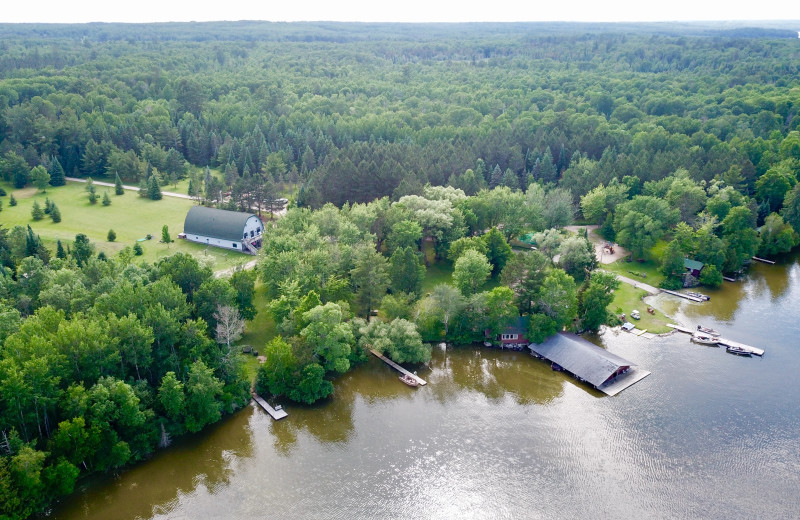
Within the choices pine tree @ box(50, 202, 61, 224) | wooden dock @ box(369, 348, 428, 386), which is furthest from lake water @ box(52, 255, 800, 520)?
pine tree @ box(50, 202, 61, 224)

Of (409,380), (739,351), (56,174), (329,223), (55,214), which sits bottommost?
(409,380)

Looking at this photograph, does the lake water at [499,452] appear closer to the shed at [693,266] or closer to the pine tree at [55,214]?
the shed at [693,266]

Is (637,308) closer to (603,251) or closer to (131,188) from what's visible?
(603,251)

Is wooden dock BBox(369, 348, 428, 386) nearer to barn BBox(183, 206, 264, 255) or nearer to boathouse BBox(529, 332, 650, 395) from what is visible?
boathouse BBox(529, 332, 650, 395)

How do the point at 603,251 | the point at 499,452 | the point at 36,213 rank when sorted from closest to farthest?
1. the point at 499,452
2. the point at 603,251
3. the point at 36,213

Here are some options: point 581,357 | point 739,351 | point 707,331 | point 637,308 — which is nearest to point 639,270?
point 637,308

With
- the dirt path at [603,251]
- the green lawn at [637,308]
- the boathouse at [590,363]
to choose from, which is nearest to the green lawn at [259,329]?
the boathouse at [590,363]

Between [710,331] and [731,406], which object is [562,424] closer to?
[731,406]
